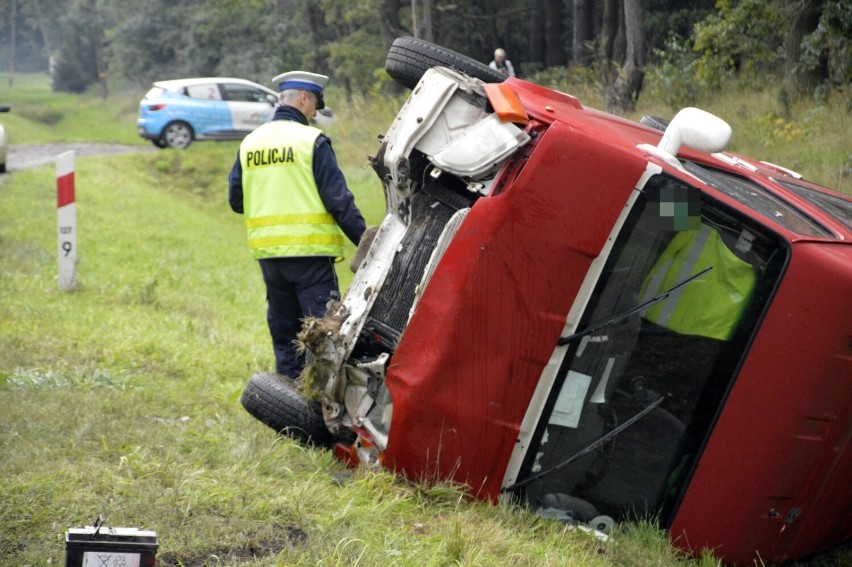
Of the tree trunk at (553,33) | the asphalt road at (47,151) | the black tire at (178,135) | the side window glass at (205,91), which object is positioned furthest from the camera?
the tree trunk at (553,33)

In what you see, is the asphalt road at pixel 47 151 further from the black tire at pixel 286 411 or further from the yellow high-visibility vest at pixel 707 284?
the yellow high-visibility vest at pixel 707 284

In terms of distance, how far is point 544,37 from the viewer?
31016 millimetres

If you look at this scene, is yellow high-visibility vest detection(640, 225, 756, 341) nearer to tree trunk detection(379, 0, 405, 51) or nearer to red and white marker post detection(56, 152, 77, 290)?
red and white marker post detection(56, 152, 77, 290)

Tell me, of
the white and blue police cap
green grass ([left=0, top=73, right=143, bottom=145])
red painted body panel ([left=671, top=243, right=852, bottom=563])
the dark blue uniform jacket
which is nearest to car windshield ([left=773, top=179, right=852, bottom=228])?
red painted body panel ([left=671, top=243, right=852, bottom=563])

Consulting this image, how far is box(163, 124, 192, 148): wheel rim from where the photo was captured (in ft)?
77.9

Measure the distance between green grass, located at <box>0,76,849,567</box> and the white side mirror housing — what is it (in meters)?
1.49

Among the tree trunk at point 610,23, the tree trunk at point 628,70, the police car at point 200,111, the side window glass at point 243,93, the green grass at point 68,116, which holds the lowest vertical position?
the green grass at point 68,116

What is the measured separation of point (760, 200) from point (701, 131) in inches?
23.0

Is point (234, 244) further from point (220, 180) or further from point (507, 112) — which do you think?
point (507, 112)

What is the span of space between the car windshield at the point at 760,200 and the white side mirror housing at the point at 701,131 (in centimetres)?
16

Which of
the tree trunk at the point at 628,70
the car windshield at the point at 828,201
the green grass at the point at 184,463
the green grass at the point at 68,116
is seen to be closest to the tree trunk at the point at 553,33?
the tree trunk at the point at 628,70

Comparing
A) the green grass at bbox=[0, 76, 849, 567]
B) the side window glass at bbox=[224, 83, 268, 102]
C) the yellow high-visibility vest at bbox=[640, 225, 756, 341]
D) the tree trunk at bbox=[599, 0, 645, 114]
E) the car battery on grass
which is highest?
the tree trunk at bbox=[599, 0, 645, 114]

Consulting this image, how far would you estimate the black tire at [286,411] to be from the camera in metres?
4.95

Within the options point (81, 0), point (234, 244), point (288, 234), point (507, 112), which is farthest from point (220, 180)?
point (81, 0)
